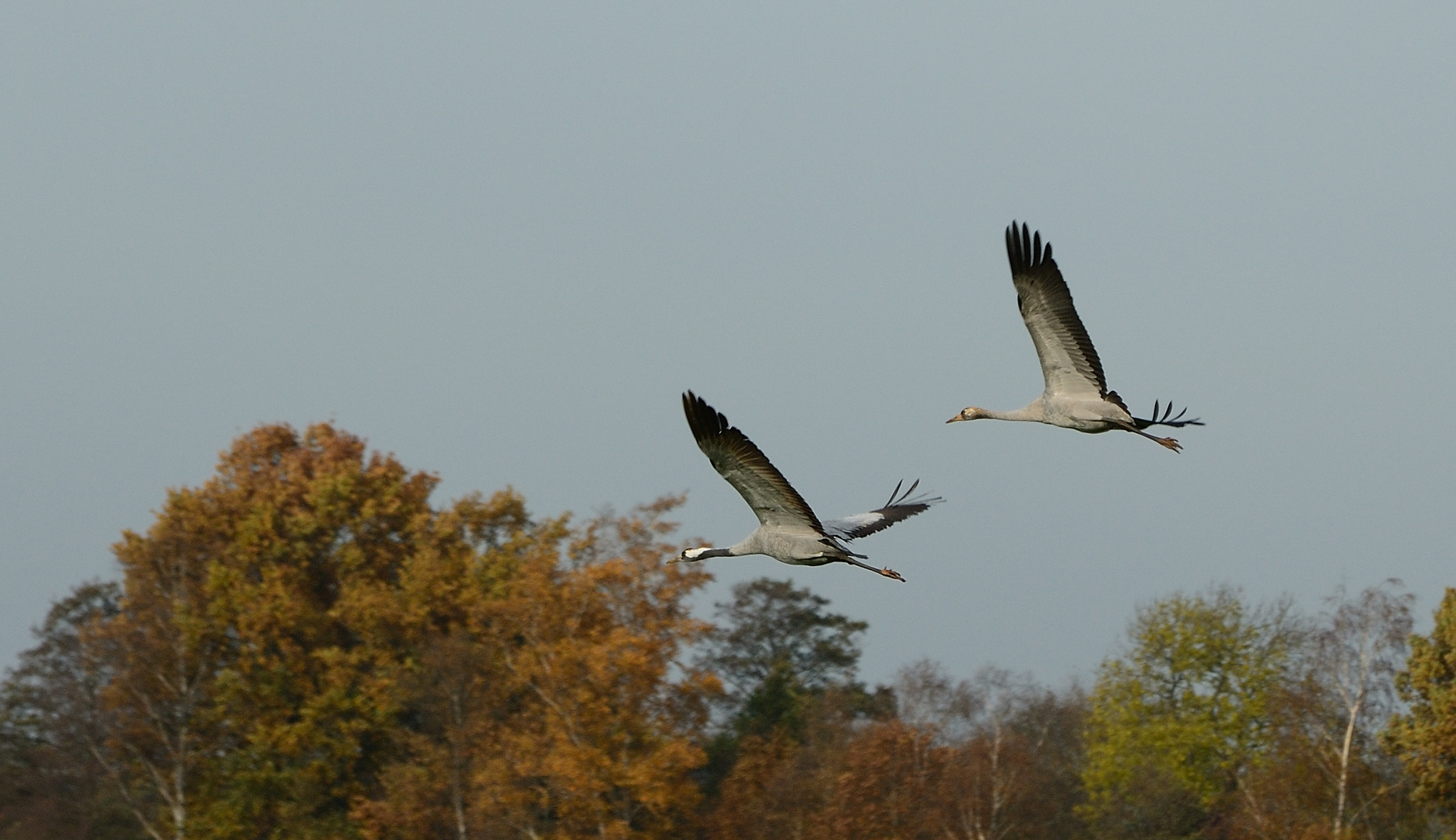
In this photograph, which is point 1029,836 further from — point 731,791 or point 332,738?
point 332,738

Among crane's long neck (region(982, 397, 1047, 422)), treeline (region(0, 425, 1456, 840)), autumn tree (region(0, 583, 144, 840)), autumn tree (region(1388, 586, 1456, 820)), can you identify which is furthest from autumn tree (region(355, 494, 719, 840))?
crane's long neck (region(982, 397, 1047, 422))

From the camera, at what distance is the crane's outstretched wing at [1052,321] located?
57.3ft

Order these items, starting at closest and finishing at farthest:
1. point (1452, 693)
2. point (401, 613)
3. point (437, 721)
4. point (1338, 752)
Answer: point (1338, 752)
point (1452, 693)
point (437, 721)
point (401, 613)

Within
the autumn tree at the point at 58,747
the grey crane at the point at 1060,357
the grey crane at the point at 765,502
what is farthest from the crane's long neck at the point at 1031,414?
the autumn tree at the point at 58,747

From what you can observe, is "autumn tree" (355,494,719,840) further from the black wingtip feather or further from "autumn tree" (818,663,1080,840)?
the black wingtip feather

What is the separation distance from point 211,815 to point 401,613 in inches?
315

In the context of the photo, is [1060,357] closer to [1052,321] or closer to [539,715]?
[1052,321]

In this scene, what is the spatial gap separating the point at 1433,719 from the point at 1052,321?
107ft

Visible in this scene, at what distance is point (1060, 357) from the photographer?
17953 millimetres

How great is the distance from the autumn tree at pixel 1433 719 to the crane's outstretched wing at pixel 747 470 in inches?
1221

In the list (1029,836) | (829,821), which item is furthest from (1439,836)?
(829,821)

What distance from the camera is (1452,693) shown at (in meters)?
43.1

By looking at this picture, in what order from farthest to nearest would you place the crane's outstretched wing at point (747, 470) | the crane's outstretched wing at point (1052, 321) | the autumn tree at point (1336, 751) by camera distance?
the autumn tree at point (1336, 751)
the crane's outstretched wing at point (1052, 321)
the crane's outstretched wing at point (747, 470)

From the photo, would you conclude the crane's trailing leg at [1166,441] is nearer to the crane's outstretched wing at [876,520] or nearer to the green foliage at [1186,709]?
the crane's outstretched wing at [876,520]
